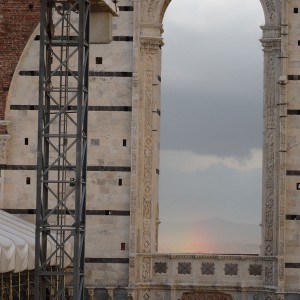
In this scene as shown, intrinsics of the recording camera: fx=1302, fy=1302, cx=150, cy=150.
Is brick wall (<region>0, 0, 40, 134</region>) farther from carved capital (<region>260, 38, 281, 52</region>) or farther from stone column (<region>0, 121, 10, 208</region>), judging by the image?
carved capital (<region>260, 38, 281, 52</region>)

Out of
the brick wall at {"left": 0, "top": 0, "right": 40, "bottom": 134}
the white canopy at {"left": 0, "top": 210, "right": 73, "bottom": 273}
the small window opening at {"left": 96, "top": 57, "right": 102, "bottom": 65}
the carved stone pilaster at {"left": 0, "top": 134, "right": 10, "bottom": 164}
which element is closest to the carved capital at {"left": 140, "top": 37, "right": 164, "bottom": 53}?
the small window opening at {"left": 96, "top": 57, "right": 102, "bottom": 65}

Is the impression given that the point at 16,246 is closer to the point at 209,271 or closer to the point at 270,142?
the point at 209,271

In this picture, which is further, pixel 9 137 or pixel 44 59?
pixel 9 137

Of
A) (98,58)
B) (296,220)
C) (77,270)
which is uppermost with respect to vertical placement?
(98,58)

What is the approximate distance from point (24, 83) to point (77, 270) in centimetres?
1096

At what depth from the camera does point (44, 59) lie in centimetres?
1580

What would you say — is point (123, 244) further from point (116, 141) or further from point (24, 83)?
point (24, 83)

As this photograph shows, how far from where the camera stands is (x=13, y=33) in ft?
86.0

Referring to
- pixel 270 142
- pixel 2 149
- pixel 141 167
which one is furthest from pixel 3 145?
pixel 270 142

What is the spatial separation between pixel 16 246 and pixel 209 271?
6825 mm

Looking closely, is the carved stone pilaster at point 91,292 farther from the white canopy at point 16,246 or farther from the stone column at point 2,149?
the stone column at point 2,149

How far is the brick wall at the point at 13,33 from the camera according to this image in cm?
2616

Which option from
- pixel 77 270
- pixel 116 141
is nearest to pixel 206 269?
pixel 116 141

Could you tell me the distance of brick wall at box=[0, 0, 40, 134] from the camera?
26156 mm
